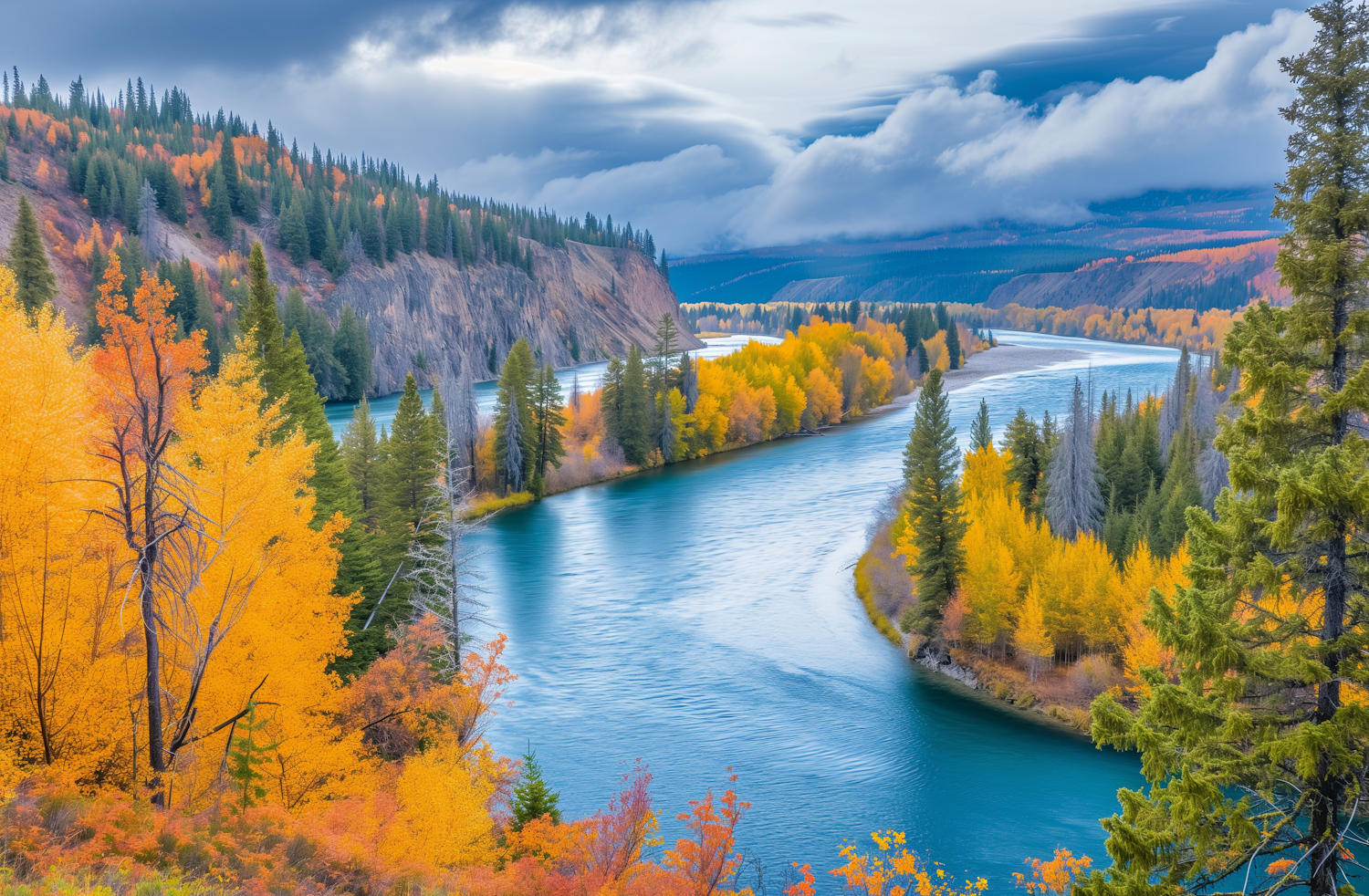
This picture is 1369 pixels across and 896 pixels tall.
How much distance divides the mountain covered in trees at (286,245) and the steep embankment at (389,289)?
293mm

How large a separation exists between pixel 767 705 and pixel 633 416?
59634mm

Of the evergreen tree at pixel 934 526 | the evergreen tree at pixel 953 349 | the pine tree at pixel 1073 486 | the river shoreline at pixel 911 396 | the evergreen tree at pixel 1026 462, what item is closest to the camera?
the evergreen tree at pixel 934 526

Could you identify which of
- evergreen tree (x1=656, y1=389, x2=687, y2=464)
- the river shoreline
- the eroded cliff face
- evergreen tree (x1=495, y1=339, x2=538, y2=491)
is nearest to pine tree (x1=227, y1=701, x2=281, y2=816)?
the river shoreline

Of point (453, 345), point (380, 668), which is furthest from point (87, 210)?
point (380, 668)

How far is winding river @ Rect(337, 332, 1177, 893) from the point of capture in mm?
32062

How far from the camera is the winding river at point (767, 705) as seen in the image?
3206cm

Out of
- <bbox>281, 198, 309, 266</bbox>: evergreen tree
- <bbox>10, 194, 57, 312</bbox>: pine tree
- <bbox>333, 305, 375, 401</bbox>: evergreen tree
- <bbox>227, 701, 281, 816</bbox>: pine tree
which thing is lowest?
<bbox>227, 701, 281, 816</bbox>: pine tree

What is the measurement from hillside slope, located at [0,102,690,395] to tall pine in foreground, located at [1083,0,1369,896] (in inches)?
4377

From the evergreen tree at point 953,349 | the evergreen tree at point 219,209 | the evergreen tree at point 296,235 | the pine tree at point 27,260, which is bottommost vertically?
the evergreen tree at point 953,349

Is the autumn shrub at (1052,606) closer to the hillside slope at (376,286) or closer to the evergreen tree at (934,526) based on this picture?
the evergreen tree at (934,526)

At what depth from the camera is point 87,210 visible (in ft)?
454

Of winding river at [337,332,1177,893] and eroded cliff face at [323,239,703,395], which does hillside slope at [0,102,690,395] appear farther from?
winding river at [337,332,1177,893]

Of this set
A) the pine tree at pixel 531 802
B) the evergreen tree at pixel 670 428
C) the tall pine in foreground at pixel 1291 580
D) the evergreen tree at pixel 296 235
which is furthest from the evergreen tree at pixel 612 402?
the tall pine in foreground at pixel 1291 580

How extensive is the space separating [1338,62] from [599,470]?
84.9m
